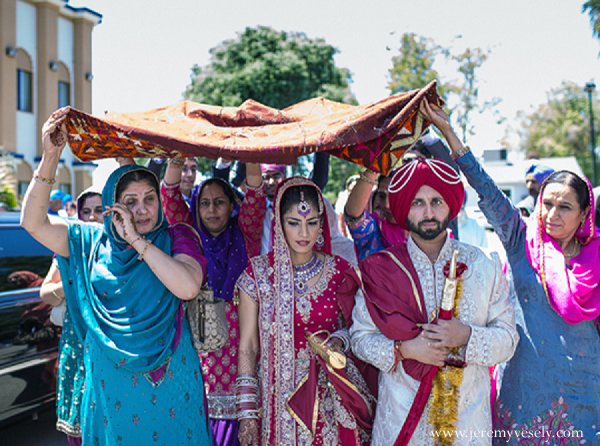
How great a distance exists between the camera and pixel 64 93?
2006 cm

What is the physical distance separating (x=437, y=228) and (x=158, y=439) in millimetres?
1560

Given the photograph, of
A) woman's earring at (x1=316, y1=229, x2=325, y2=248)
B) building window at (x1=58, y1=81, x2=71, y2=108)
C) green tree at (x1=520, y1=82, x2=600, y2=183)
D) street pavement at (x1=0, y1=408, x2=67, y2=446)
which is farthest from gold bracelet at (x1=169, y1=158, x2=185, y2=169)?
green tree at (x1=520, y1=82, x2=600, y2=183)

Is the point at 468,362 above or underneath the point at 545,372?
above

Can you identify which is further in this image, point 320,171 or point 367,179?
point 320,171

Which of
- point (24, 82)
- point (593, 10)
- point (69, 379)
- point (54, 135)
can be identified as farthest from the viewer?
point (24, 82)

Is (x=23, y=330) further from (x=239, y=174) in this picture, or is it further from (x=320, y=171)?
(x=320, y=171)

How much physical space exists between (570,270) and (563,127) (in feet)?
154

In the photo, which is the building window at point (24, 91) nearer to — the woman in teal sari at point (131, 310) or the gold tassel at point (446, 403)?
the woman in teal sari at point (131, 310)

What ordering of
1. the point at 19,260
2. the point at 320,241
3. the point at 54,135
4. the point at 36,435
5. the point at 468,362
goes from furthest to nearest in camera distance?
the point at 36,435 < the point at 19,260 < the point at 320,241 < the point at 54,135 < the point at 468,362

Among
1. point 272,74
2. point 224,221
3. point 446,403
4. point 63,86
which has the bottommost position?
point 446,403

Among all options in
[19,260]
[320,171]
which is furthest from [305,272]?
[19,260]

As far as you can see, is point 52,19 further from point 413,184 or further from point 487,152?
point 487,152

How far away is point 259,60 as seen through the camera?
2175cm

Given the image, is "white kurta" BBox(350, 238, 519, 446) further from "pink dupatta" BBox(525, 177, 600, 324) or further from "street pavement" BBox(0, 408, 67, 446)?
"street pavement" BBox(0, 408, 67, 446)
